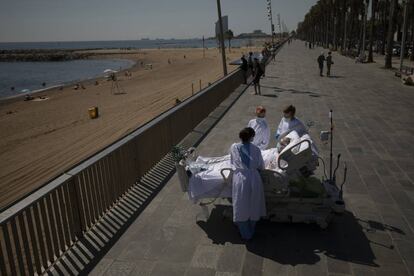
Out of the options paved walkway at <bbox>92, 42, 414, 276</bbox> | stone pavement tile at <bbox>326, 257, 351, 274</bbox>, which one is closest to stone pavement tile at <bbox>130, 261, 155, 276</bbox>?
paved walkway at <bbox>92, 42, 414, 276</bbox>

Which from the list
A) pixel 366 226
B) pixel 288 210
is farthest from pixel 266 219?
pixel 366 226

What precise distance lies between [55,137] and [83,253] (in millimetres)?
11581

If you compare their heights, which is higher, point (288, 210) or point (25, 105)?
point (288, 210)

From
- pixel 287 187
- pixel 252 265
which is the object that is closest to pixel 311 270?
pixel 252 265

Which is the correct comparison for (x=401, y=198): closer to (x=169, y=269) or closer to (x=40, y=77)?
(x=169, y=269)

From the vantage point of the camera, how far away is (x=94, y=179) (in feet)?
18.2

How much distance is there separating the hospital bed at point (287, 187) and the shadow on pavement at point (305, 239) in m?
0.17

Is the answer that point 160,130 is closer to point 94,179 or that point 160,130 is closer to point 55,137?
point 94,179

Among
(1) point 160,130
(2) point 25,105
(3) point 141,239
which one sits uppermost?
(1) point 160,130

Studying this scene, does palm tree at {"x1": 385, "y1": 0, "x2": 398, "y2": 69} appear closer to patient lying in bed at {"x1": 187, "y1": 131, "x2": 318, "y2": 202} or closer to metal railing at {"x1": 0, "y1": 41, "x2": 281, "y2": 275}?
metal railing at {"x1": 0, "y1": 41, "x2": 281, "y2": 275}

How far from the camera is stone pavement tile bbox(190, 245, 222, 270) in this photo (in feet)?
15.1

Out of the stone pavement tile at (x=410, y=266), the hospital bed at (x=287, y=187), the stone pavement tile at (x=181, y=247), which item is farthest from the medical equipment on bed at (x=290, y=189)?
the stone pavement tile at (x=410, y=266)

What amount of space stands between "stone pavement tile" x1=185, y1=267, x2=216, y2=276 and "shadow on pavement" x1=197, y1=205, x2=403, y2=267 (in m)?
0.67

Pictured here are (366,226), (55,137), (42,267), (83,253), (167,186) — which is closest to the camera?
(42,267)
